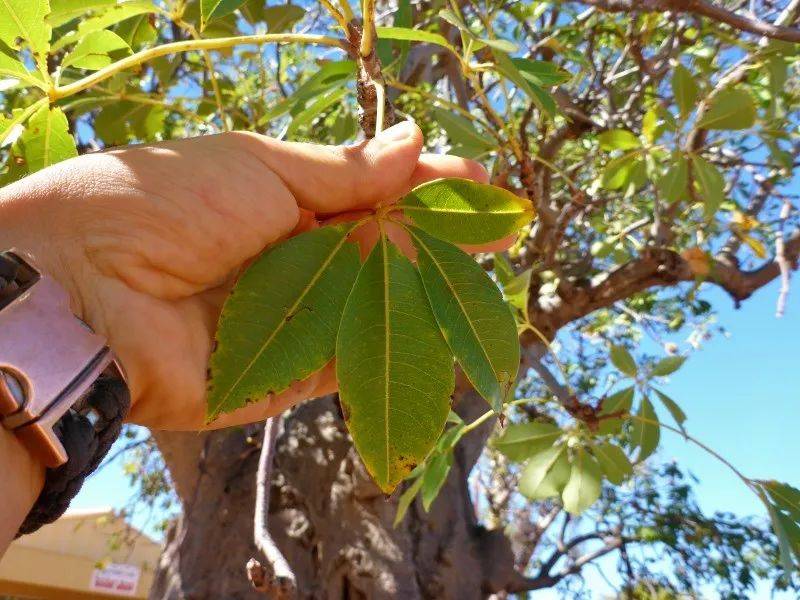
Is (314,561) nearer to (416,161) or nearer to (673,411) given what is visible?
(673,411)

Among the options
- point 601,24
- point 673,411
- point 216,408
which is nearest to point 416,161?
point 216,408

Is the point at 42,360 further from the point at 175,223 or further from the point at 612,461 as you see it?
the point at 612,461

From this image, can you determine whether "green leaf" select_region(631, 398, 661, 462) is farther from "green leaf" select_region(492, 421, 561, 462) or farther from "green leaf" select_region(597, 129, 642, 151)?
"green leaf" select_region(597, 129, 642, 151)

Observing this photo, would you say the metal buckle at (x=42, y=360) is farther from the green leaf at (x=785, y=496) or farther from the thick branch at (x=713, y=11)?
the green leaf at (x=785, y=496)

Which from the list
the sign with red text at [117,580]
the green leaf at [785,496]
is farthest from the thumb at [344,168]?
the sign with red text at [117,580]

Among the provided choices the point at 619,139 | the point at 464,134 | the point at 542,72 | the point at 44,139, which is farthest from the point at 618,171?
the point at 44,139

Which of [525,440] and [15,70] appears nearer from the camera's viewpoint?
[15,70]
